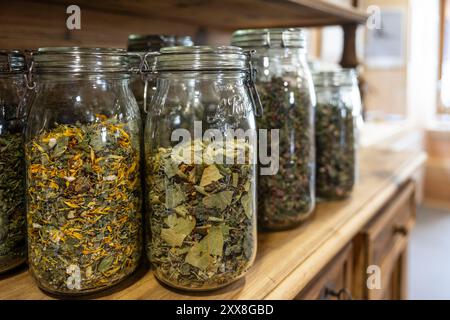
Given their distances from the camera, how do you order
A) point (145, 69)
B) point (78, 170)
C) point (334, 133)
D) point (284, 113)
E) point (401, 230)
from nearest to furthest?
1. point (78, 170)
2. point (145, 69)
3. point (284, 113)
4. point (334, 133)
5. point (401, 230)

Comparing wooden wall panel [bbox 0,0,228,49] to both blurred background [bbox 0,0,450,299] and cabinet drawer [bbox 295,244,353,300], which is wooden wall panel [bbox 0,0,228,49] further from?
cabinet drawer [bbox 295,244,353,300]

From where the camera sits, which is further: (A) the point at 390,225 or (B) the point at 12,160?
(A) the point at 390,225

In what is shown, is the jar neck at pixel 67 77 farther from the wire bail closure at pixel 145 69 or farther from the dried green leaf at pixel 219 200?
the dried green leaf at pixel 219 200

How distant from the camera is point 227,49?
0.56 metres

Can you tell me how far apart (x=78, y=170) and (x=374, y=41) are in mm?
3757

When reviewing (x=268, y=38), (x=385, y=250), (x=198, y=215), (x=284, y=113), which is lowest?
(x=385, y=250)

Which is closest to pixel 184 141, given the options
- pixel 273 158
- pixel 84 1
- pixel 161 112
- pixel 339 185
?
pixel 161 112

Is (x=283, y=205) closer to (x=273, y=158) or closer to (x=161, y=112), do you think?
(x=273, y=158)

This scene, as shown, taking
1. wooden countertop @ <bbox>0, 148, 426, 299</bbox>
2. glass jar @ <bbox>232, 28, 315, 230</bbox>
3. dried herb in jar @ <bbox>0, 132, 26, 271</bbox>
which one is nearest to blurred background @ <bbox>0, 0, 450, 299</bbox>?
glass jar @ <bbox>232, 28, 315, 230</bbox>

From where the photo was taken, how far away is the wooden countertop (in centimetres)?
58

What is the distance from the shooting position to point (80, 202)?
1.69 ft

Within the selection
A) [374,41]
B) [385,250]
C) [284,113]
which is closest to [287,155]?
[284,113]

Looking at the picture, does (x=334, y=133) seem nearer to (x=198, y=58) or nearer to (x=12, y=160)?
(x=198, y=58)

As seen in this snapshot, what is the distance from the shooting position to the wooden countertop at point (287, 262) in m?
0.58
